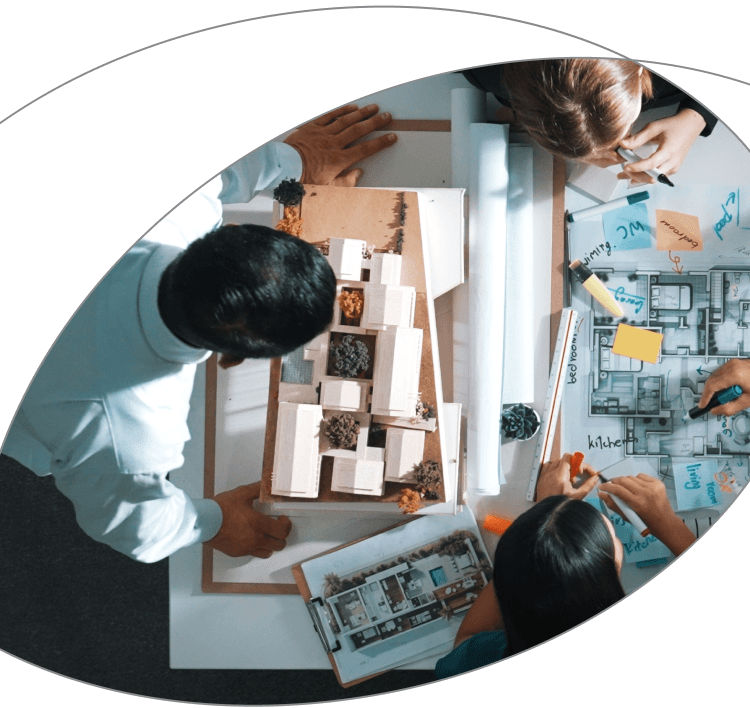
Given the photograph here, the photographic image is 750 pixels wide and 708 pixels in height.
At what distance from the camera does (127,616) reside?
0.89 metres

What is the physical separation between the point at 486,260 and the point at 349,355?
0.21m

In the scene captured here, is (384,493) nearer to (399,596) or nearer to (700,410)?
(399,596)

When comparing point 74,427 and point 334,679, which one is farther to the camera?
point 334,679

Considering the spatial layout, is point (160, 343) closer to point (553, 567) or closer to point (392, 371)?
point (392, 371)

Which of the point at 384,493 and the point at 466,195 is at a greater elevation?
the point at 466,195

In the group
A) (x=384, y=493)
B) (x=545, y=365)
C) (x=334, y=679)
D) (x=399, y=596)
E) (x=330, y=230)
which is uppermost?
(x=330, y=230)

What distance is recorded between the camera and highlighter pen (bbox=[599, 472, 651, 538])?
3.06ft

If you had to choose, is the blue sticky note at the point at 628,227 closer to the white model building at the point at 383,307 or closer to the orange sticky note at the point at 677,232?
the orange sticky note at the point at 677,232

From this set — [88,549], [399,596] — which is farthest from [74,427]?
[399,596]

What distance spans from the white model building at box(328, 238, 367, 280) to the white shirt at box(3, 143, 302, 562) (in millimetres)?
110

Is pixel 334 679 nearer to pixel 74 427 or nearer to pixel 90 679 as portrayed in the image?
pixel 90 679

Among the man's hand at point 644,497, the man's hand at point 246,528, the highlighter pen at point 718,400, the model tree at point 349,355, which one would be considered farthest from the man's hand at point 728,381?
the man's hand at point 246,528

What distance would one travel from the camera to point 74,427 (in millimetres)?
799

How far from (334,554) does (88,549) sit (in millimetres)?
297
